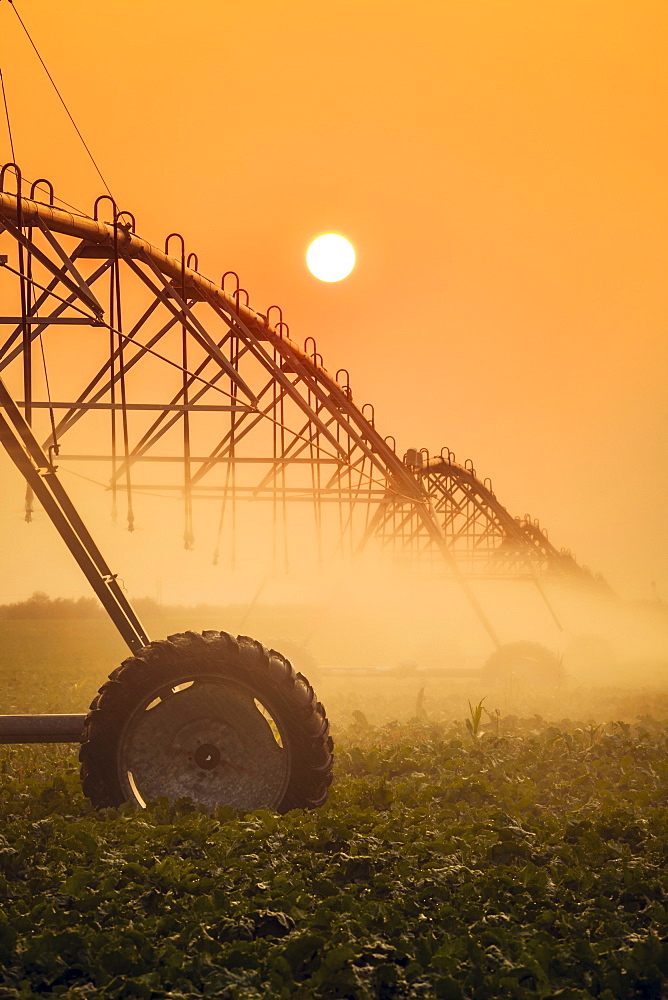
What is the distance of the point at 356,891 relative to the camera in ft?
15.2

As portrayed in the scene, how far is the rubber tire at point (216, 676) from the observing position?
19.5 ft

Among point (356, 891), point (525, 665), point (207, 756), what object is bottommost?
point (356, 891)

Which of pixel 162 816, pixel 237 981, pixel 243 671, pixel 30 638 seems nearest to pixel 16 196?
pixel 243 671

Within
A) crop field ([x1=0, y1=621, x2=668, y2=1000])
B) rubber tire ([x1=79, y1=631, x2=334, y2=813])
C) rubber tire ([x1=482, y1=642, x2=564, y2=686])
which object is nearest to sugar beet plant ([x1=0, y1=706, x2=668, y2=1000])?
crop field ([x1=0, y1=621, x2=668, y2=1000])

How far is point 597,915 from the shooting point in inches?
173

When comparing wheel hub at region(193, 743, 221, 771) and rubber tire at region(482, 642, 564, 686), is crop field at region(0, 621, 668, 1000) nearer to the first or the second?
wheel hub at region(193, 743, 221, 771)

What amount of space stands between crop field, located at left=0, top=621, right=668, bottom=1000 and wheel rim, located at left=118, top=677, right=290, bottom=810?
216 mm

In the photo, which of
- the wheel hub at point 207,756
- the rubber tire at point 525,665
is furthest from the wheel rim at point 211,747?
the rubber tire at point 525,665

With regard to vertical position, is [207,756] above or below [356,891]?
above

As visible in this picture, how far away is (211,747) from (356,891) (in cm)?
176

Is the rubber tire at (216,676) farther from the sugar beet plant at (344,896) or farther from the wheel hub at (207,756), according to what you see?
the wheel hub at (207,756)

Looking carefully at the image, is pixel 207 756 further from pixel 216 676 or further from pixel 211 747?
pixel 216 676

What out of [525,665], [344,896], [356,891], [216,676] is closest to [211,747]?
[216,676]

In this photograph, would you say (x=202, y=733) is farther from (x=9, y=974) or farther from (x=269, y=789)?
(x=9, y=974)
